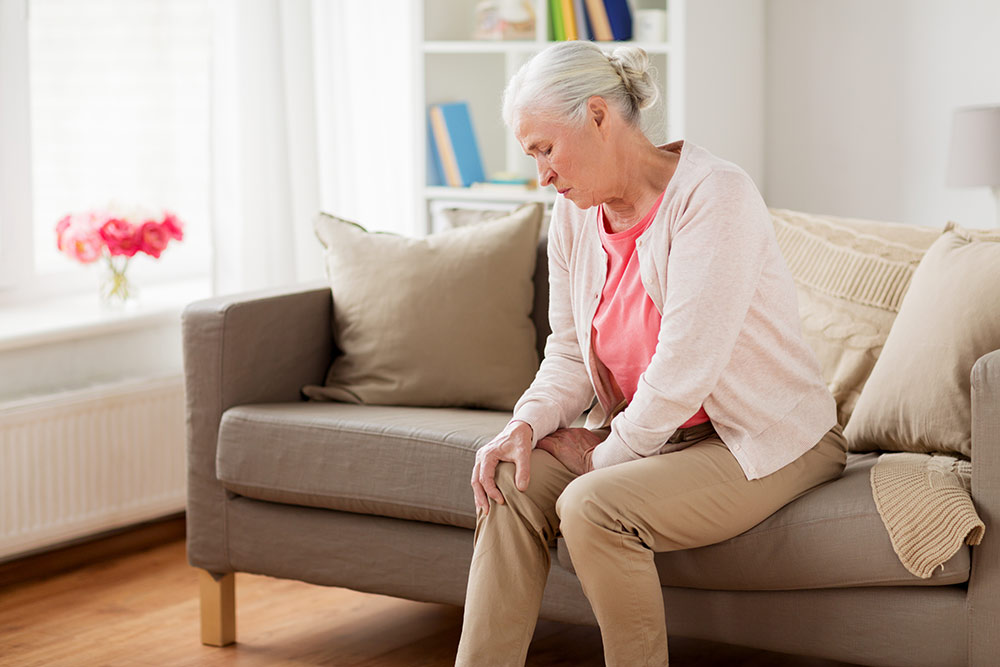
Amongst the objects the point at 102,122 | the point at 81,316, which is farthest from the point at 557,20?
the point at 81,316

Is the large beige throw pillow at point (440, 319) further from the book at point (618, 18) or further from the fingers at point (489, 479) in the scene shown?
the book at point (618, 18)

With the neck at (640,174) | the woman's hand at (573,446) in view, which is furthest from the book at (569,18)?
the woman's hand at (573,446)

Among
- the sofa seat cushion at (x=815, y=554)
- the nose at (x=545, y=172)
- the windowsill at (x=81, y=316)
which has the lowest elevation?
the sofa seat cushion at (x=815, y=554)

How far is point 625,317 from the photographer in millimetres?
2074

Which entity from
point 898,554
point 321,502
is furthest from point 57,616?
point 898,554

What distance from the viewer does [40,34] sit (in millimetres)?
3514

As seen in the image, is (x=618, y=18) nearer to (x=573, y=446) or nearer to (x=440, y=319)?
(x=440, y=319)

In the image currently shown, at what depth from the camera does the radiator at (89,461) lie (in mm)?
3012

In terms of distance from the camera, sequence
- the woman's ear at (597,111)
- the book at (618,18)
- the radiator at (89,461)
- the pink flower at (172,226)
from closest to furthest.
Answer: the woman's ear at (597,111)
the radiator at (89,461)
the pink flower at (172,226)
the book at (618,18)

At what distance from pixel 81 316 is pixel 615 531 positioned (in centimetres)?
195

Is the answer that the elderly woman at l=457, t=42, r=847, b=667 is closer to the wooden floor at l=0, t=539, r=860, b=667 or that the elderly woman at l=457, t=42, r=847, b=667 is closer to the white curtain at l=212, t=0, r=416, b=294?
the wooden floor at l=0, t=539, r=860, b=667

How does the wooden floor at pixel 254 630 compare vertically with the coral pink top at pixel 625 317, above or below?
below

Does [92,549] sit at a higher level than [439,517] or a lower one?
lower

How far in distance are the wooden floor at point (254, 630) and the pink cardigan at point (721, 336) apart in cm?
69
